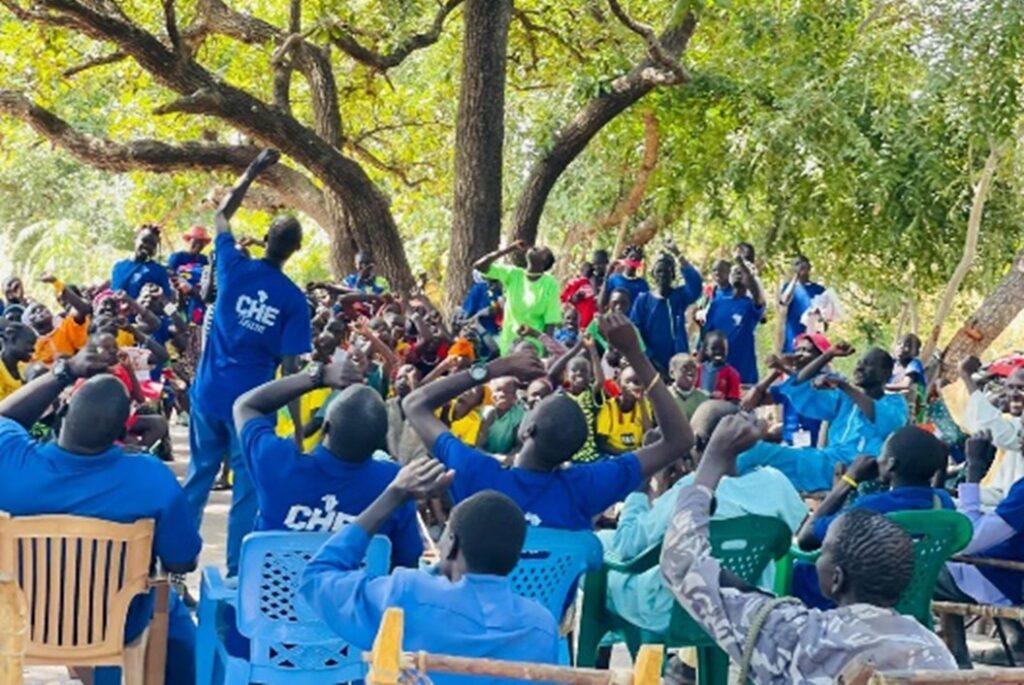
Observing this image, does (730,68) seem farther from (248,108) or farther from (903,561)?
(903,561)

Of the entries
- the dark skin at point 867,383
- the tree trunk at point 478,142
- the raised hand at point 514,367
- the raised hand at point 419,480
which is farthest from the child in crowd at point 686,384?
the tree trunk at point 478,142

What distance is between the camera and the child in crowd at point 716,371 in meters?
10.5

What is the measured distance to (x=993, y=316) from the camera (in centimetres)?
1506

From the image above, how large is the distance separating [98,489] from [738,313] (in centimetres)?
793

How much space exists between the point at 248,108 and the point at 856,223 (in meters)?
6.06

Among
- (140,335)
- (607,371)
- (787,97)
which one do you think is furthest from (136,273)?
(787,97)

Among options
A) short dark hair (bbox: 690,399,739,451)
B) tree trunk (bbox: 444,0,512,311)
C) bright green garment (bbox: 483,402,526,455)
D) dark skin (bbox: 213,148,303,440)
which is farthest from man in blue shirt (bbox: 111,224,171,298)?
short dark hair (bbox: 690,399,739,451)

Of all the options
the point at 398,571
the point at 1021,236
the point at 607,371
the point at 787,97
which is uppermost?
the point at 787,97

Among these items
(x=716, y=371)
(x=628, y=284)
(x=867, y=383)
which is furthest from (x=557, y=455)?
(x=628, y=284)

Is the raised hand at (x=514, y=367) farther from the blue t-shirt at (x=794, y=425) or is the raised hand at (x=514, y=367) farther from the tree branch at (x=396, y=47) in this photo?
the tree branch at (x=396, y=47)

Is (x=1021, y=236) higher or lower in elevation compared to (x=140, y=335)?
higher

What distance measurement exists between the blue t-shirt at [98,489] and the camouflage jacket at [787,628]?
173 centimetres

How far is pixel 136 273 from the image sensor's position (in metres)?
12.2

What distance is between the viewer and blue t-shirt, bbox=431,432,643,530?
511 cm
